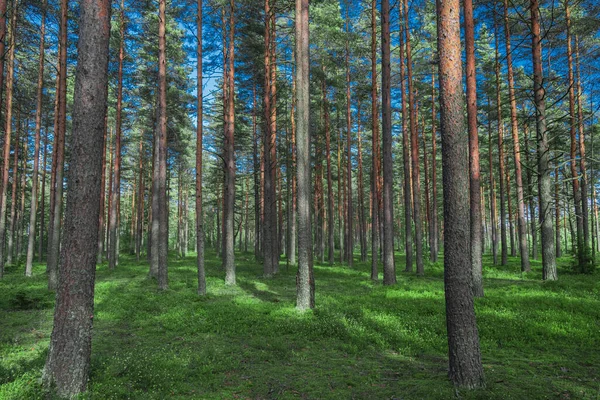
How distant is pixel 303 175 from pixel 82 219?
6794 mm

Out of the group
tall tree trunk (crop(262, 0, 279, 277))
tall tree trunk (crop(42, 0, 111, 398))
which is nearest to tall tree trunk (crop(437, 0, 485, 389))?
tall tree trunk (crop(42, 0, 111, 398))

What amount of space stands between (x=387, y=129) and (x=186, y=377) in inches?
483

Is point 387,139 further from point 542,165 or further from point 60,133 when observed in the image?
point 60,133

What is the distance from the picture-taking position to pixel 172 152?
110 feet

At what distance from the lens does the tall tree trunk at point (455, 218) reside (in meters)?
4.89

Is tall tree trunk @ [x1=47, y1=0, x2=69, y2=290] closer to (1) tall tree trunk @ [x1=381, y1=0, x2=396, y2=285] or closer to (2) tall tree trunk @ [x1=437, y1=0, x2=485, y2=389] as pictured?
(1) tall tree trunk @ [x1=381, y1=0, x2=396, y2=285]

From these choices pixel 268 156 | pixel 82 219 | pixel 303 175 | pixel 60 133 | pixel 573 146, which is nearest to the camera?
pixel 82 219

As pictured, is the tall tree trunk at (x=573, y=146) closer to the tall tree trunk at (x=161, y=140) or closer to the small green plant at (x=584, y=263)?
the small green plant at (x=584, y=263)

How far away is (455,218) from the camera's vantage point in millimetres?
5094

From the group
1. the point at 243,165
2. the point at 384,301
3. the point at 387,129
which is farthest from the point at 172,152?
the point at 384,301

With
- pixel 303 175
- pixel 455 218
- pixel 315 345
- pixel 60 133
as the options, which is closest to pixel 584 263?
pixel 303 175

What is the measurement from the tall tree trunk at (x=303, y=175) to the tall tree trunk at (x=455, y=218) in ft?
18.9

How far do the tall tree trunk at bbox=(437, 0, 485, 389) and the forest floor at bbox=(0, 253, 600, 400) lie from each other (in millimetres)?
419

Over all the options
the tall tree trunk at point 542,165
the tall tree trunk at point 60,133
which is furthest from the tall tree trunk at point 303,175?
the tall tree trunk at point 60,133
